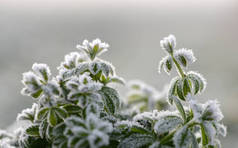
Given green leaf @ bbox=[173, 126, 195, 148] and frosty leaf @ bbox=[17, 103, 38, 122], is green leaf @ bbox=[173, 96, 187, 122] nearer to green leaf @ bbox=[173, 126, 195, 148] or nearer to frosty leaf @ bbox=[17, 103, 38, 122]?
green leaf @ bbox=[173, 126, 195, 148]

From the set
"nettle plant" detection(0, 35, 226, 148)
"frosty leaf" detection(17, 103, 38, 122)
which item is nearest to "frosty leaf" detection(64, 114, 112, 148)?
"nettle plant" detection(0, 35, 226, 148)

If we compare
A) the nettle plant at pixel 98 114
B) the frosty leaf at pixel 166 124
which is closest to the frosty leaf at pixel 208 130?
the nettle plant at pixel 98 114

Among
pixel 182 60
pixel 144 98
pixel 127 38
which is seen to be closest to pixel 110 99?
pixel 182 60

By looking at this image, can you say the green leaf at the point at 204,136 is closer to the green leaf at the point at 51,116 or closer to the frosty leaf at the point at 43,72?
the green leaf at the point at 51,116

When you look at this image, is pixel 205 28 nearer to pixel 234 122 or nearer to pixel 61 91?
pixel 234 122

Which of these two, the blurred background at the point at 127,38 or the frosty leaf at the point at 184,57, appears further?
the blurred background at the point at 127,38

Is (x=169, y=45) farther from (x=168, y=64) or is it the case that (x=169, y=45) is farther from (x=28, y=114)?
(x=28, y=114)
